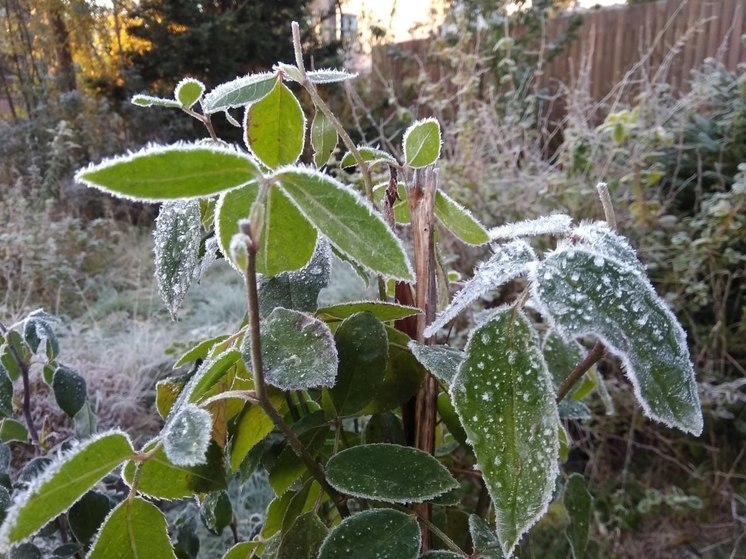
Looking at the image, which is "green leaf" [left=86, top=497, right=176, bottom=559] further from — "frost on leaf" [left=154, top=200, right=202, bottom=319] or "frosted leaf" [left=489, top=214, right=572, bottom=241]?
"frosted leaf" [left=489, top=214, right=572, bottom=241]

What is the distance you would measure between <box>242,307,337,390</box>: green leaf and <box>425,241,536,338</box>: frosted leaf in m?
0.06

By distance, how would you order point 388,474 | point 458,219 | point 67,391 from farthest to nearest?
point 67,391, point 458,219, point 388,474

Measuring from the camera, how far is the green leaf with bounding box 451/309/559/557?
0.26 meters

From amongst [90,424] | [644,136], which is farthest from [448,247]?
[90,424]

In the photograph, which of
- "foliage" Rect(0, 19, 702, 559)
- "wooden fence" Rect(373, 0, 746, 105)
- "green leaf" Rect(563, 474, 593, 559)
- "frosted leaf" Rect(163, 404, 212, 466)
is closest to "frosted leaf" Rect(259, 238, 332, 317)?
"foliage" Rect(0, 19, 702, 559)

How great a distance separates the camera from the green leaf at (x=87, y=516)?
0.51 meters

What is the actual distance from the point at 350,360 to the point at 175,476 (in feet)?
0.41

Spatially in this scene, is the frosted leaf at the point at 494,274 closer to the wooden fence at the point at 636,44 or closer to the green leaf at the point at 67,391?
the green leaf at the point at 67,391

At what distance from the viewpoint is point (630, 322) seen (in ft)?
0.83

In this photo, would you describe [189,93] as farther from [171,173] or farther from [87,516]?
[87,516]

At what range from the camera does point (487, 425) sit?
268 millimetres

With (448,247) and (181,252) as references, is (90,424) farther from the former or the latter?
(448,247)

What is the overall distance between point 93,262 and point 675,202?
10.5 ft

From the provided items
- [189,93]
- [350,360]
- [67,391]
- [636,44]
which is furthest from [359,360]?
[636,44]
